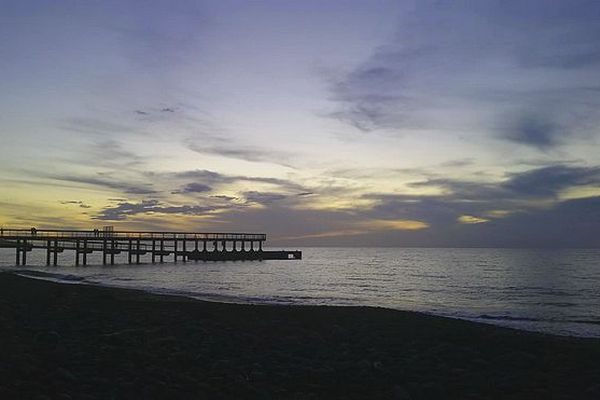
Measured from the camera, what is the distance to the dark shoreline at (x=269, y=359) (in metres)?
7.64

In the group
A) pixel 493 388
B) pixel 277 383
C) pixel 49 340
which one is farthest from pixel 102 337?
pixel 493 388

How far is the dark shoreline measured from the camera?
7.64m

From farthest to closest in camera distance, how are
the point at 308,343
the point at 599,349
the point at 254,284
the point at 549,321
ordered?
the point at 254,284 < the point at 549,321 < the point at 599,349 < the point at 308,343

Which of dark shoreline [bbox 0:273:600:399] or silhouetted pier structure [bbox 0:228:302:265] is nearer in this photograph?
dark shoreline [bbox 0:273:600:399]

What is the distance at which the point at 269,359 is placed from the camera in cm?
1023

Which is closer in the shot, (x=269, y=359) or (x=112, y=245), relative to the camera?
(x=269, y=359)

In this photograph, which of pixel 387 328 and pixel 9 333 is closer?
pixel 9 333

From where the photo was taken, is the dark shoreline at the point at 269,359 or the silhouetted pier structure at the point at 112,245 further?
the silhouetted pier structure at the point at 112,245

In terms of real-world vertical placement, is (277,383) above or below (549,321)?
above

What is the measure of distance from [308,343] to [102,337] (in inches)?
174

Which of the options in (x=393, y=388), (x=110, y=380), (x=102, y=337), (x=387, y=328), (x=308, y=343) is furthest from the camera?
(x=387, y=328)

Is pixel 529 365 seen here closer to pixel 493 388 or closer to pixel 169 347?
pixel 493 388

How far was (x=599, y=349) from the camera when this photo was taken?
1345 centimetres

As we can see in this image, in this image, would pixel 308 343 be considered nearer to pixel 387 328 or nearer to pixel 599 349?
pixel 387 328
